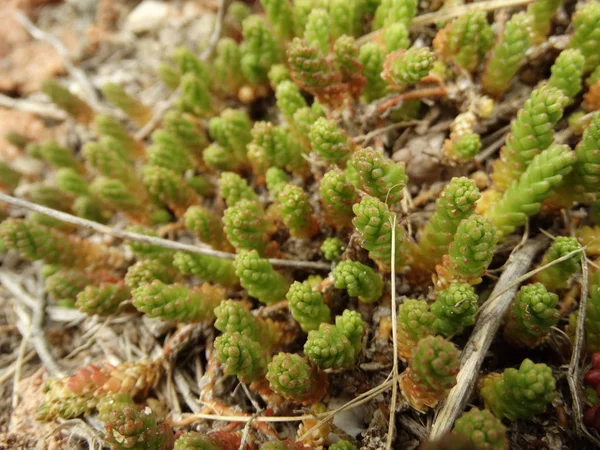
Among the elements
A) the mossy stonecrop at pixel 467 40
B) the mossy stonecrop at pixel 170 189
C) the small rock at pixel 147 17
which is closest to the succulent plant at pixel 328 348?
the mossy stonecrop at pixel 170 189

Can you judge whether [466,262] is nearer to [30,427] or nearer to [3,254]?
[30,427]

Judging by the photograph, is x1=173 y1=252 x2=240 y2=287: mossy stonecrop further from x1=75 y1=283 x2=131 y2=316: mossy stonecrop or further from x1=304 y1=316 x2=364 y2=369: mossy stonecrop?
x1=304 y1=316 x2=364 y2=369: mossy stonecrop

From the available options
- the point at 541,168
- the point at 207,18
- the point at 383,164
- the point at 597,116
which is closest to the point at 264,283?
the point at 383,164

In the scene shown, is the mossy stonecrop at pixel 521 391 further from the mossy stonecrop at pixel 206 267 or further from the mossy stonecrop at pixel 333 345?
the mossy stonecrop at pixel 206 267

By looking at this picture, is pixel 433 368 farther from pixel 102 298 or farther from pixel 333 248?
pixel 102 298

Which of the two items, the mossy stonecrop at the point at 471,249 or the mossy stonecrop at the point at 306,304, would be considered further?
the mossy stonecrop at the point at 306,304

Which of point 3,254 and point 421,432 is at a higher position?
point 3,254
